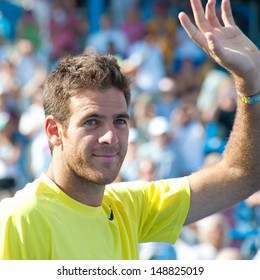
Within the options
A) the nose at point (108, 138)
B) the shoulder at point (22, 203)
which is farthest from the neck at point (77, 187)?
the nose at point (108, 138)

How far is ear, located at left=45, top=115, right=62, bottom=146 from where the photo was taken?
12.3 feet

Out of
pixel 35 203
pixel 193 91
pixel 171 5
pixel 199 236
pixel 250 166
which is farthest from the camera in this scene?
pixel 171 5

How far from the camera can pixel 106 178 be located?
3.62 metres

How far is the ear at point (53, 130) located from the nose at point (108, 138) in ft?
0.73

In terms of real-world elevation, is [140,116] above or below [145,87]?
below

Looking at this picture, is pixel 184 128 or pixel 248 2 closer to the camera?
pixel 184 128

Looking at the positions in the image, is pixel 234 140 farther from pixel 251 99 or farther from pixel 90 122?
pixel 90 122

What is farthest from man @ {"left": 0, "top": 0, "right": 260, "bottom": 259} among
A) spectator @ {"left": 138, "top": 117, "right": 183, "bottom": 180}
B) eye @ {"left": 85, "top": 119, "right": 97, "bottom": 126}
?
spectator @ {"left": 138, "top": 117, "right": 183, "bottom": 180}

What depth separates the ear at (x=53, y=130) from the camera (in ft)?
12.3

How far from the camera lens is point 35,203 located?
3.55 meters

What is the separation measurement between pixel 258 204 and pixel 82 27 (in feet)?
22.0

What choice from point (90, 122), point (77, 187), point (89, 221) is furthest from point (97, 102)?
point (89, 221)

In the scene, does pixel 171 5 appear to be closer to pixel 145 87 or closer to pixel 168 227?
pixel 145 87

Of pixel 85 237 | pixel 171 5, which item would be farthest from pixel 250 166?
pixel 171 5
